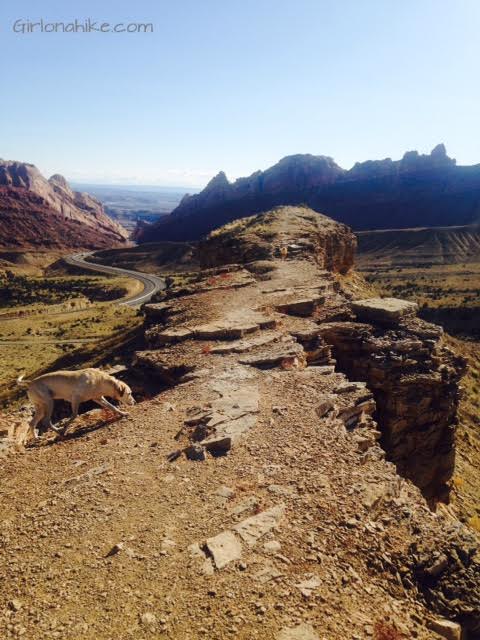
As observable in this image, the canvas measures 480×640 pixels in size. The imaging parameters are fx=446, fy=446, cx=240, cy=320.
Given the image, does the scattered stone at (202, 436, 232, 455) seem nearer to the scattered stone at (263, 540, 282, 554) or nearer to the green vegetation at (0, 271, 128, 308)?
the scattered stone at (263, 540, 282, 554)

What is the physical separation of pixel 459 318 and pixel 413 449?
41.8m

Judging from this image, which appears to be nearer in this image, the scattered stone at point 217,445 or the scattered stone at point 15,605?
the scattered stone at point 15,605

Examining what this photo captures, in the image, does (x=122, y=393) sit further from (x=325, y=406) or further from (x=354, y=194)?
(x=354, y=194)

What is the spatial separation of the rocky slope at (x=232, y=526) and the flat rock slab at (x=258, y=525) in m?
0.03

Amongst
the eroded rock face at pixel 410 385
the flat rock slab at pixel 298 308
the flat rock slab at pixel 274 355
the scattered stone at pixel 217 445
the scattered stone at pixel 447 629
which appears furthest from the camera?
the flat rock slab at pixel 298 308

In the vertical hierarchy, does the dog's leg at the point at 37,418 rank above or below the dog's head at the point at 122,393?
below

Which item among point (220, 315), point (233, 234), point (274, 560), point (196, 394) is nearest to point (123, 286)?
point (233, 234)

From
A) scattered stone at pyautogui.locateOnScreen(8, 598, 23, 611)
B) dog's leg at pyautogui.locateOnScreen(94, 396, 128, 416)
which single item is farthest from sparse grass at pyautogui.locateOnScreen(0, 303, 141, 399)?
scattered stone at pyautogui.locateOnScreen(8, 598, 23, 611)

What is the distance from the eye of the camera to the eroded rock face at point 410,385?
1683 centimetres

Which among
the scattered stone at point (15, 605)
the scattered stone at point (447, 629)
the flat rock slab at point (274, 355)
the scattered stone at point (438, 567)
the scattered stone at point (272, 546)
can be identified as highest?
the flat rock slab at point (274, 355)

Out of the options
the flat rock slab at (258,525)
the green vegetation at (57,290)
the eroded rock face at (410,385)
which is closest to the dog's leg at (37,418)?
the flat rock slab at (258,525)

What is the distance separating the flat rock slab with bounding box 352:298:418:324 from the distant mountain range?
13759cm

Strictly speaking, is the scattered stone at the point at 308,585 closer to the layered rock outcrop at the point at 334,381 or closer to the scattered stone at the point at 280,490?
the layered rock outcrop at the point at 334,381

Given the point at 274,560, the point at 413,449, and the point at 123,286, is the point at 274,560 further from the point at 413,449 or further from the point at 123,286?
the point at 123,286
